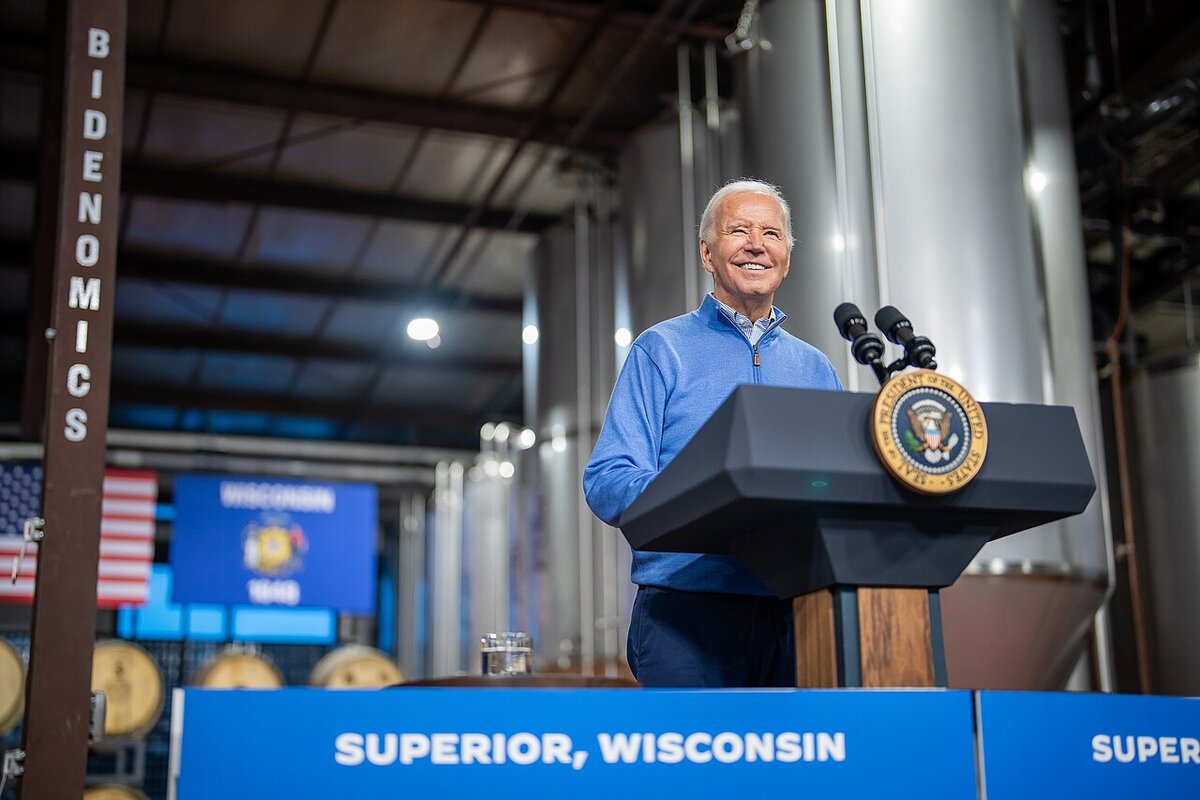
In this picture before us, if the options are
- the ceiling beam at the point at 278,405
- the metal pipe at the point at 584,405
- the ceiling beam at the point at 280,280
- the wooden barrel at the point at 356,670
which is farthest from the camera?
the ceiling beam at the point at 278,405

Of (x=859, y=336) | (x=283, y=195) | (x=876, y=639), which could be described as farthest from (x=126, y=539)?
(x=876, y=639)

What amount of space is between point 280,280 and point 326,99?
3493 mm

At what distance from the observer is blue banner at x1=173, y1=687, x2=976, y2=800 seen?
1302 mm

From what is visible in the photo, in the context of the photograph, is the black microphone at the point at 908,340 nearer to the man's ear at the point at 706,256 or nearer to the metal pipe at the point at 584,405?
the man's ear at the point at 706,256

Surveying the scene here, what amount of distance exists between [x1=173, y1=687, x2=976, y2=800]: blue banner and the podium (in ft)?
0.58

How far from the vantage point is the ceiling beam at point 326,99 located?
8.14 meters

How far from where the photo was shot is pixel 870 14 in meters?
4.57

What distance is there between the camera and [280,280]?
11.8 meters

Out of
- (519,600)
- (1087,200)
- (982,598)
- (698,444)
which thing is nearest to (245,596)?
(519,600)

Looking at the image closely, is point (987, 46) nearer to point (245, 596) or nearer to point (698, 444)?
point (698, 444)

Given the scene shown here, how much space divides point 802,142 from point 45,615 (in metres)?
2.93

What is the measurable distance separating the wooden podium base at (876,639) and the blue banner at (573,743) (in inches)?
6.7

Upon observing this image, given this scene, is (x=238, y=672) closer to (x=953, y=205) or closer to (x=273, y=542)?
(x=273, y=542)

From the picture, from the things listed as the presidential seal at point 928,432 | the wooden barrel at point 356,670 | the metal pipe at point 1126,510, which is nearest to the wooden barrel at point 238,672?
the wooden barrel at point 356,670
